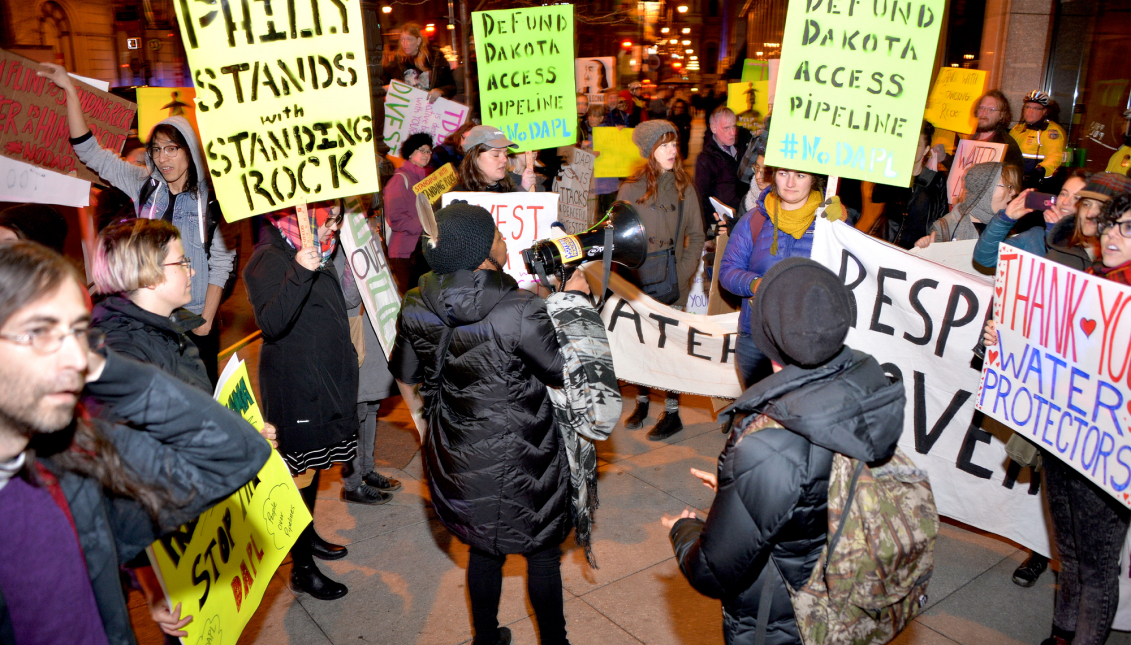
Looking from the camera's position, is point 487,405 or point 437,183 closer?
point 487,405

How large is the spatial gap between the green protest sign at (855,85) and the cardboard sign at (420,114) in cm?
430

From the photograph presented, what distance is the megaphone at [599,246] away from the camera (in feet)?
9.15

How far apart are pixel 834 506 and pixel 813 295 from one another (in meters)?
0.51

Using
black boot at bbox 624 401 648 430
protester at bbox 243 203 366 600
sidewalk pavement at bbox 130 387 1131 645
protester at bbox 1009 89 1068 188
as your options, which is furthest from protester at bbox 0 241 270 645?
protester at bbox 1009 89 1068 188

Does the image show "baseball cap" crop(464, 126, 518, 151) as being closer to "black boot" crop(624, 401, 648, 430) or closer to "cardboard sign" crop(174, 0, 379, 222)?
"cardboard sign" crop(174, 0, 379, 222)

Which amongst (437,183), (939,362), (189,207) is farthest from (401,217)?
(939,362)

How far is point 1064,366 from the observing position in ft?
8.82

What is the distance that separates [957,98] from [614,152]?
12.6ft

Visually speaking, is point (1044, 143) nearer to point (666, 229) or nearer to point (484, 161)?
point (666, 229)

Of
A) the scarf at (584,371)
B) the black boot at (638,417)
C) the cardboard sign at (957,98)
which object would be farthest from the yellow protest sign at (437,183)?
the cardboard sign at (957,98)

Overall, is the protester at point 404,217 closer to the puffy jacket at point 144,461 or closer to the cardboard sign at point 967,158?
the puffy jacket at point 144,461

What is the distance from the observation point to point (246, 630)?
3.43 m

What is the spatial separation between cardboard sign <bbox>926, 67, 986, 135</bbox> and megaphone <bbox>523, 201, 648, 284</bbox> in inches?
267

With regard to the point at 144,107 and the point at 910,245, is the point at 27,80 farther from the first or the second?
the point at 910,245
